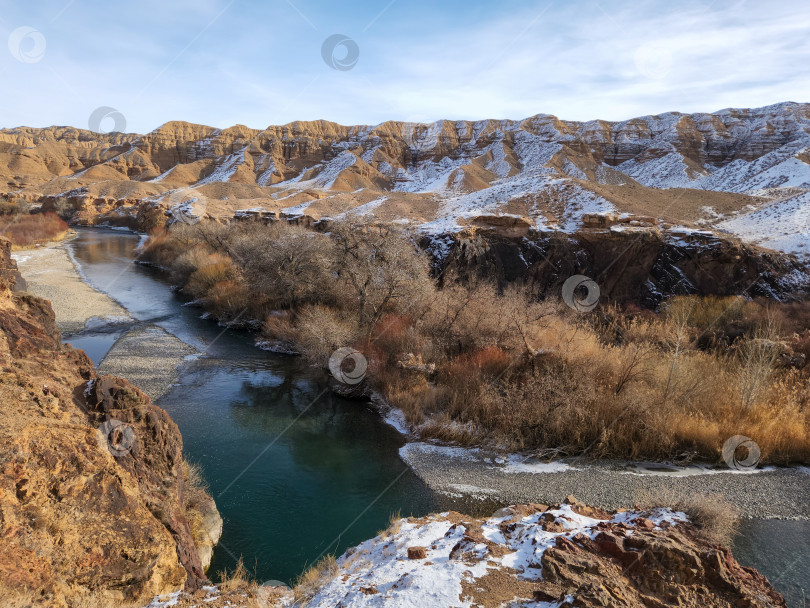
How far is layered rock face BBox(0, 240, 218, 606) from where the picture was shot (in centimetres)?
424

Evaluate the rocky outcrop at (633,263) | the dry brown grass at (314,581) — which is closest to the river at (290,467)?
the dry brown grass at (314,581)

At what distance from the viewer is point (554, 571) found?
4.70m

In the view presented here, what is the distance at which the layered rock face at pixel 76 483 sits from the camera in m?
4.24

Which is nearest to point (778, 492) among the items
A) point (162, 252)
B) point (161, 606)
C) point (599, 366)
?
point (599, 366)

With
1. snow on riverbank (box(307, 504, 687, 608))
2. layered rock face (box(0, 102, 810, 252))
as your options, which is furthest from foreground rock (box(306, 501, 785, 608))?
layered rock face (box(0, 102, 810, 252))

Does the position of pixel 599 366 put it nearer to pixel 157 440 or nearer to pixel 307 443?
pixel 307 443

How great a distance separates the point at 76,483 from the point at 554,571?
5134 mm

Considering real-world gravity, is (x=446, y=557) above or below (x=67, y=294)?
below

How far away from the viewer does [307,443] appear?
11.8 meters

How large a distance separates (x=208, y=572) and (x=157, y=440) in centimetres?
252

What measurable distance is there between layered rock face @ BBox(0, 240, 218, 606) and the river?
2.41 meters

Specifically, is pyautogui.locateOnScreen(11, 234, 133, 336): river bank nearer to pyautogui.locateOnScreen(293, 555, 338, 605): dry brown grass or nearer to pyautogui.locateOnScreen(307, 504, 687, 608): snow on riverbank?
pyautogui.locateOnScreen(293, 555, 338, 605): dry brown grass

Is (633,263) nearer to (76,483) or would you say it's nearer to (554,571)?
(554,571)

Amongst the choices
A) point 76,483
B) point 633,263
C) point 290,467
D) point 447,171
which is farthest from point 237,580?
point 447,171
